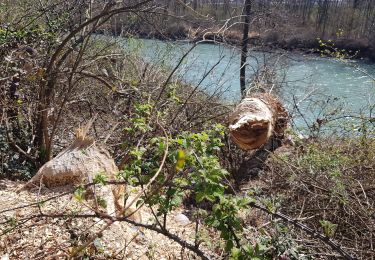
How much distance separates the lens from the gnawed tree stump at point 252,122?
536 cm

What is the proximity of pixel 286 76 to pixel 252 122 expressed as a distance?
5.53 meters

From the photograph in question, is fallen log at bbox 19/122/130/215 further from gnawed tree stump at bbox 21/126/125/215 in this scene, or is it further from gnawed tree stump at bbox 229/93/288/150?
gnawed tree stump at bbox 229/93/288/150

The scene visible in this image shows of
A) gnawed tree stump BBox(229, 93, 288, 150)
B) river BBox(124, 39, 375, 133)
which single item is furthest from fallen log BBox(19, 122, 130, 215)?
river BBox(124, 39, 375, 133)

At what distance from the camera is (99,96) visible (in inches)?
235

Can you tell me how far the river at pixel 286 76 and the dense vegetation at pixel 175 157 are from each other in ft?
3.28

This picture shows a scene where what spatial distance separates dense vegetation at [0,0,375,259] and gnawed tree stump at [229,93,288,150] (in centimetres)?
31

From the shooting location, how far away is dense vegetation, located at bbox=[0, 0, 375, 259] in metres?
2.04

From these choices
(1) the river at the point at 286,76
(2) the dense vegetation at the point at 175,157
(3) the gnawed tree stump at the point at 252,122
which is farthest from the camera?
(1) the river at the point at 286,76

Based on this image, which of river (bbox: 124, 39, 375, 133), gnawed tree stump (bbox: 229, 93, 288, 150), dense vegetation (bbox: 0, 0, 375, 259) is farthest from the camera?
river (bbox: 124, 39, 375, 133)

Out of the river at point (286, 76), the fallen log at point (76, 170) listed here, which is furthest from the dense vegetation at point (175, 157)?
the river at point (286, 76)

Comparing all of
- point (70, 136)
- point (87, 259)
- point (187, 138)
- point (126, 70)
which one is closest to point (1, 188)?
point (87, 259)

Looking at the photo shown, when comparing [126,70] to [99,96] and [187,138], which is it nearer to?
[99,96]

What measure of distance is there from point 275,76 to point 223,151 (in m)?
2.34

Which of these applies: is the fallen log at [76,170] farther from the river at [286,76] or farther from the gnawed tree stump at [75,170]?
the river at [286,76]
